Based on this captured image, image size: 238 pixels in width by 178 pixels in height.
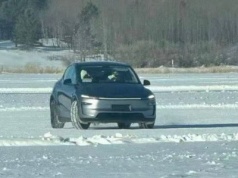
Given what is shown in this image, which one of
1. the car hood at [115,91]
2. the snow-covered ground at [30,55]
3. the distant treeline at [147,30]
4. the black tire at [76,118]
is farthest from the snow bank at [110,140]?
the snow-covered ground at [30,55]

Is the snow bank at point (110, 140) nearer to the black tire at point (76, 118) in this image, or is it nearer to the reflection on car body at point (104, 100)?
the reflection on car body at point (104, 100)

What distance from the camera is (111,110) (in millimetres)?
19000

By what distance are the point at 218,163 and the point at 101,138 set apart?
12.8 ft

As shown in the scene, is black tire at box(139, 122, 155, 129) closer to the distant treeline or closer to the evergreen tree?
the distant treeline

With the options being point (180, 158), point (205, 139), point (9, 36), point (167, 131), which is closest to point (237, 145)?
point (205, 139)

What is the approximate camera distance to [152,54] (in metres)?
90.4

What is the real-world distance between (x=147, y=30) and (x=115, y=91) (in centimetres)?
8271

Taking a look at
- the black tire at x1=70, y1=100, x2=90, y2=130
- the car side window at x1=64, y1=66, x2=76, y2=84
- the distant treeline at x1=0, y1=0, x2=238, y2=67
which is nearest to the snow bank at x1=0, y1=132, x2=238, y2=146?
the black tire at x1=70, y1=100, x2=90, y2=130

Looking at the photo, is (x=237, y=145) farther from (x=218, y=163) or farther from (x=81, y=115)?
(x=81, y=115)

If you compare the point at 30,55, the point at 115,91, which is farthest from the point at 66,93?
the point at 30,55

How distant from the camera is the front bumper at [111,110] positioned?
1898 cm

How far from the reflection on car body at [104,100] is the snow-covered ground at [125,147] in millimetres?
287

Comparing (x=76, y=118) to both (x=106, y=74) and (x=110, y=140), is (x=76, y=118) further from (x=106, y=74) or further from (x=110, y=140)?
(x=110, y=140)

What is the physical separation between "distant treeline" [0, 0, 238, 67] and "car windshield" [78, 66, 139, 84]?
67.1 metres
